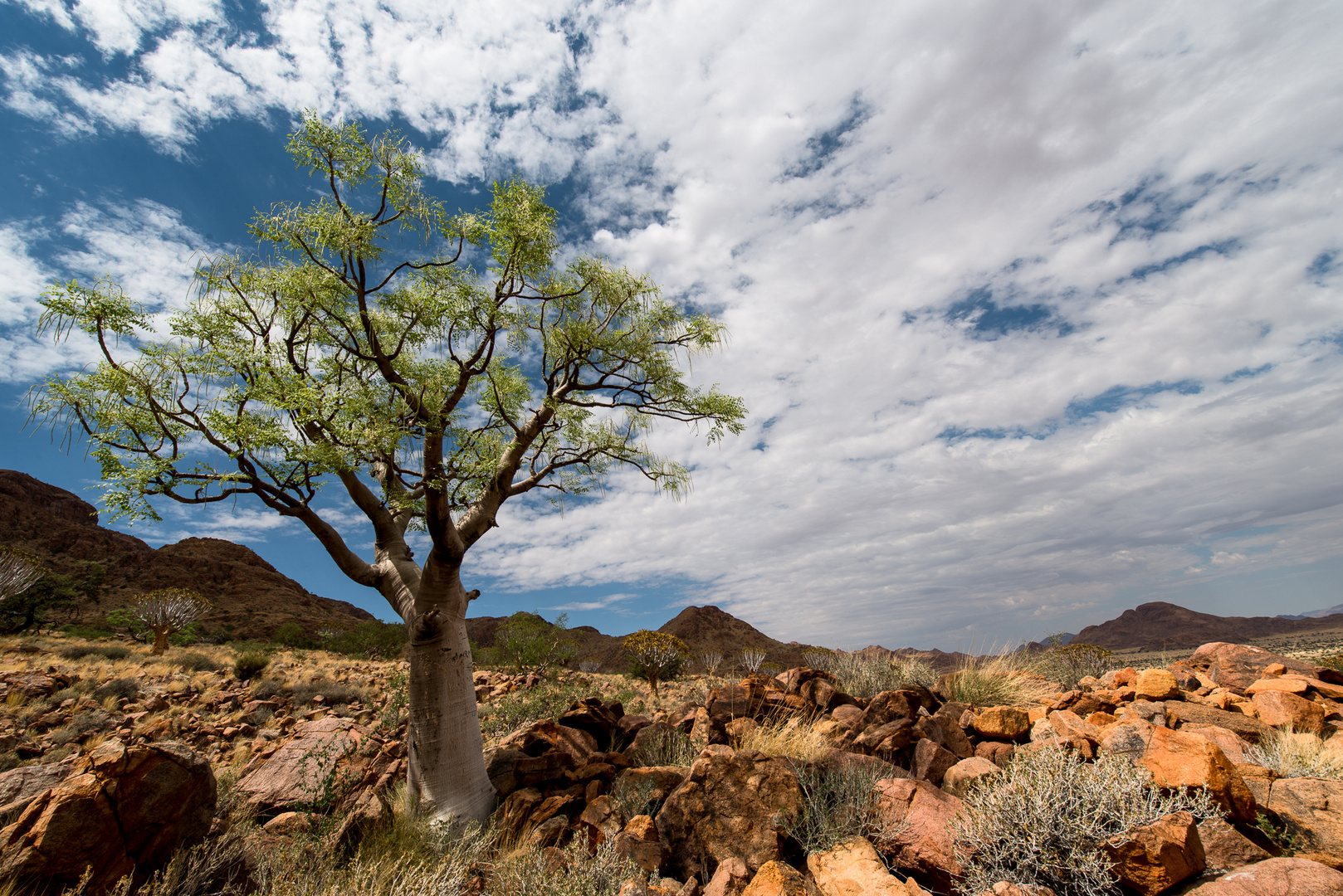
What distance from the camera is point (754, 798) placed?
17.1 ft

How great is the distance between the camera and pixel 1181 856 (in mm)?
3574

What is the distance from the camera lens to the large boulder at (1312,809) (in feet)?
13.1

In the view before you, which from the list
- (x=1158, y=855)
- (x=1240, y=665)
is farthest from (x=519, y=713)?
(x=1240, y=665)

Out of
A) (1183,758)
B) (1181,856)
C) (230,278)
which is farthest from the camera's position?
(230,278)

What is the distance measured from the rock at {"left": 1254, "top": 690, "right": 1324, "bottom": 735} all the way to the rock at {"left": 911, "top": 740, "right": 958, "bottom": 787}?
13.6ft

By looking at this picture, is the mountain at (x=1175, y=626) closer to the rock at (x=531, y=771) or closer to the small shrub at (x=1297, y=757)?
the small shrub at (x=1297, y=757)

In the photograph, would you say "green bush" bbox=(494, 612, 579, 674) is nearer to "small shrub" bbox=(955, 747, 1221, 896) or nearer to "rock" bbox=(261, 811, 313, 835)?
"rock" bbox=(261, 811, 313, 835)

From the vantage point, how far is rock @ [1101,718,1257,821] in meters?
4.18

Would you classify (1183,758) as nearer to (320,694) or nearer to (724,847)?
(724,847)

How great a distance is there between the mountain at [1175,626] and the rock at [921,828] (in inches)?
3173

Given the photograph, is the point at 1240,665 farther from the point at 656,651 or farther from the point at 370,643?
the point at 370,643

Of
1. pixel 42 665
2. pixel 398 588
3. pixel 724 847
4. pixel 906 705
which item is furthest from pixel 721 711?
pixel 42 665

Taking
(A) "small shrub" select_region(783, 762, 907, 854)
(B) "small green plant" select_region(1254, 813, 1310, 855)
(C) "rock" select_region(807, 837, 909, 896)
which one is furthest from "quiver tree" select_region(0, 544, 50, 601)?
(B) "small green plant" select_region(1254, 813, 1310, 855)

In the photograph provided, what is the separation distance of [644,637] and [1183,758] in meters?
19.5
